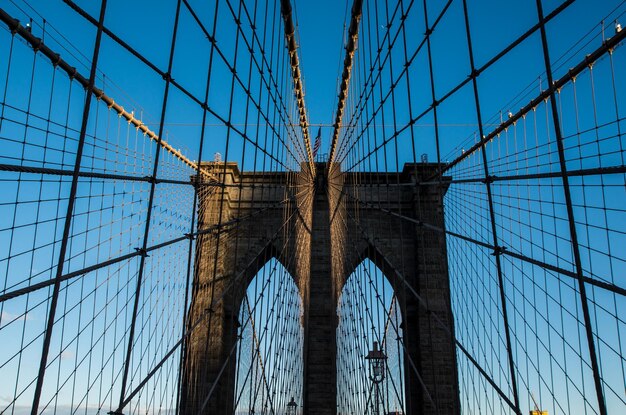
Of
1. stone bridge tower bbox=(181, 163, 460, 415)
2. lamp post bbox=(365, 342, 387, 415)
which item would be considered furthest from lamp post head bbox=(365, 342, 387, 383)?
stone bridge tower bbox=(181, 163, 460, 415)

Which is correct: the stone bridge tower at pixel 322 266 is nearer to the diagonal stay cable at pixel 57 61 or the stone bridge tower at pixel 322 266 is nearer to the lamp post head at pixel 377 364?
the lamp post head at pixel 377 364

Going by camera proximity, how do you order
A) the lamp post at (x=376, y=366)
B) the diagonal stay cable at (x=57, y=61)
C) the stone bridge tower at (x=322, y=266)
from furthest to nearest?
the stone bridge tower at (x=322, y=266)
the lamp post at (x=376, y=366)
the diagonal stay cable at (x=57, y=61)

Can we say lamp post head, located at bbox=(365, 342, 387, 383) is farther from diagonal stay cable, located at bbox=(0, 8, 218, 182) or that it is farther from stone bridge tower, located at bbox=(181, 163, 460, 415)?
diagonal stay cable, located at bbox=(0, 8, 218, 182)

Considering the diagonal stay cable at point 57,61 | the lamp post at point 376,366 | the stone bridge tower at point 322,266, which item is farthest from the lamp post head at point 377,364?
the diagonal stay cable at point 57,61

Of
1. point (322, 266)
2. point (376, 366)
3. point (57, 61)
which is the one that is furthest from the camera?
point (322, 266)

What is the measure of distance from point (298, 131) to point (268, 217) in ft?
8.47

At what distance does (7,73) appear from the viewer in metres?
4.80

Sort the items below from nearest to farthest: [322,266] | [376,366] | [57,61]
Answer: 1. [57,61]
2. [376,366]
3. [322,266]

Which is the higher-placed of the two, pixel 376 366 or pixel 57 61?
pixel 57 61

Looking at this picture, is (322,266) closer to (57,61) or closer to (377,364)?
(377,364)

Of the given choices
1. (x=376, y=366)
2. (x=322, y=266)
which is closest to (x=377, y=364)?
(x=376, y=366)

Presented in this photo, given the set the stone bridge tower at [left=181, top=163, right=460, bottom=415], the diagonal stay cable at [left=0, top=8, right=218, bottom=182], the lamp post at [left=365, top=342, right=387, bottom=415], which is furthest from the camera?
the stone bridge tower at [left=181, top=163, right=460, bottom=415]

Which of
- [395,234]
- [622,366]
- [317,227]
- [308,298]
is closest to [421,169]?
[395,234]

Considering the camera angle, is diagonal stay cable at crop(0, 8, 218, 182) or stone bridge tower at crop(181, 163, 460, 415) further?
stone bridge tower at crop(181, 163, 460, 415)
